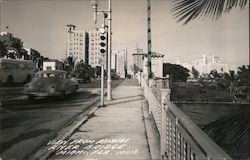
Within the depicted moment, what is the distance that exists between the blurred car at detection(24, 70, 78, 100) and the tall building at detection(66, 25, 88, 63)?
118 meters

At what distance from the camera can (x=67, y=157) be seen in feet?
16.6

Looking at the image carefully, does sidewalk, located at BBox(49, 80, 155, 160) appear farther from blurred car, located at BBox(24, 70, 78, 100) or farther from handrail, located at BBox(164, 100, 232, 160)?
blurred car, located at BBox(24, 70, 78, 100)

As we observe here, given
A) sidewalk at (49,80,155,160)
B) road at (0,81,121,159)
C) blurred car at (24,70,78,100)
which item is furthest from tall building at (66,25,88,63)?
sidewalk at (49,80,155,160)

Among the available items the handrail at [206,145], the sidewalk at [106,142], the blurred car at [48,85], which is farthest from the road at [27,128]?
the handrail at [206,145]

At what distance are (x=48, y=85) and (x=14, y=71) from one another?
13.4m

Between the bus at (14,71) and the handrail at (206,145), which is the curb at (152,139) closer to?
the handrail at (206,145)

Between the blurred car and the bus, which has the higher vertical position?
the bus

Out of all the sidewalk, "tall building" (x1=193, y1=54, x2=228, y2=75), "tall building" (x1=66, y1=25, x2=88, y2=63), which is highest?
"tall building" (x1=66, y1=25, x2=88, y2=63)

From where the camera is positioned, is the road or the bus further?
the bus

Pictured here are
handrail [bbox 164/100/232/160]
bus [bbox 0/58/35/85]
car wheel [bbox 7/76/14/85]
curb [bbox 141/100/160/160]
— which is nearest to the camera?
handrail [bbox 164/100/232/160]

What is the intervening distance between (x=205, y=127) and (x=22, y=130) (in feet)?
19.7

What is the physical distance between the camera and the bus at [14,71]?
1002 inches

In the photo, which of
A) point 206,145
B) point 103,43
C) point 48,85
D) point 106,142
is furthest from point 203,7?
point 48,85

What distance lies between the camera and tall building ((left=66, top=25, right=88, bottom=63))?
133000 millimetres
